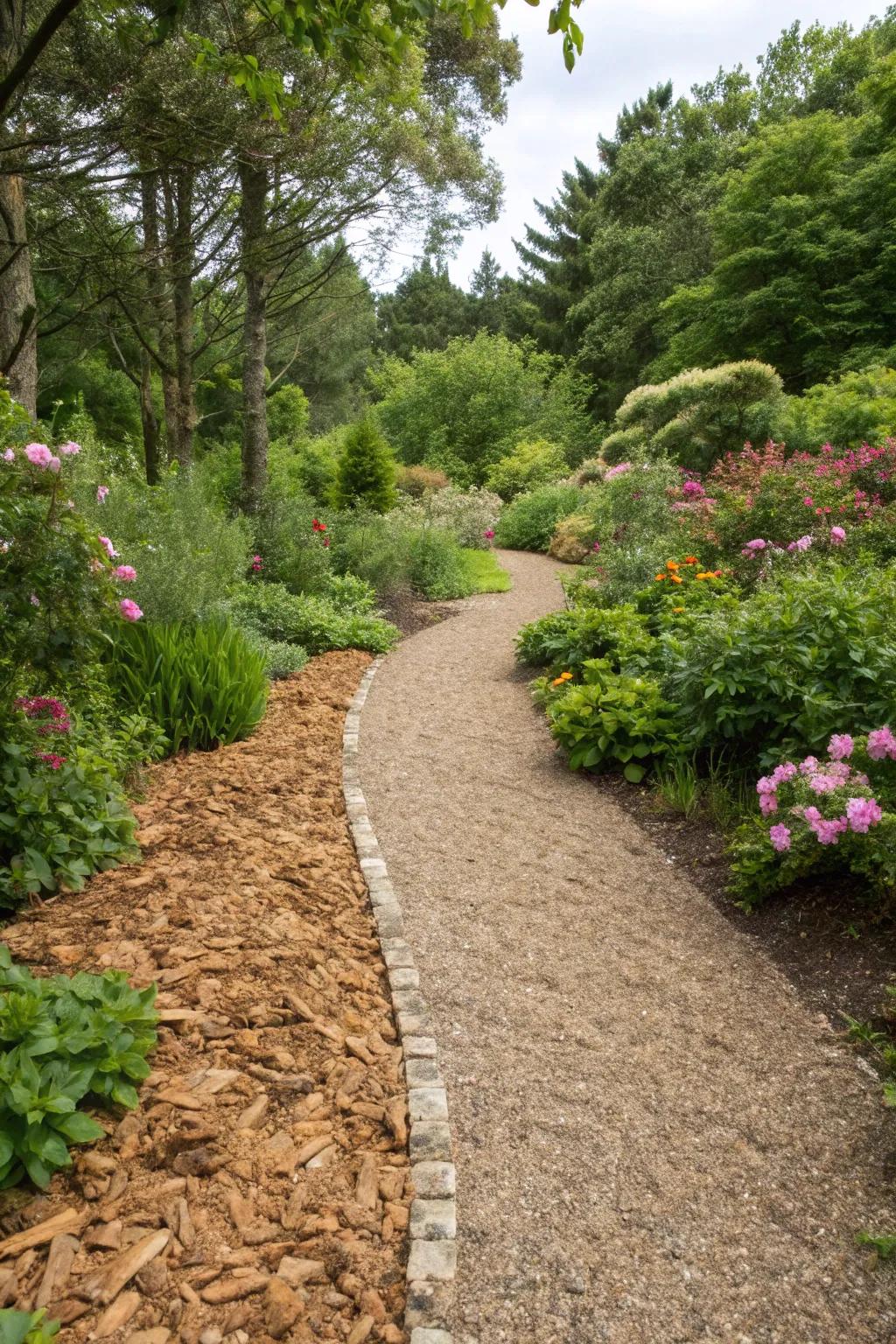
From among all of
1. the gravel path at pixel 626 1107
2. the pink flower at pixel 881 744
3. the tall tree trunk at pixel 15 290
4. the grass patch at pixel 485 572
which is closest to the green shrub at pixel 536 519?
the grass patch at pixel 485 572

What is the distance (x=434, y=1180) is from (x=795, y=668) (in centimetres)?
276

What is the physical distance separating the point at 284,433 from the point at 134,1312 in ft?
80.2

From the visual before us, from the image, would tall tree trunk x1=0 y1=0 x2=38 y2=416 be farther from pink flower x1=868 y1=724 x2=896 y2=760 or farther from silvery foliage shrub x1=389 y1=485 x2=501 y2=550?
silvery foliage shrub x1=389 y1=485 x2=501 y2=550

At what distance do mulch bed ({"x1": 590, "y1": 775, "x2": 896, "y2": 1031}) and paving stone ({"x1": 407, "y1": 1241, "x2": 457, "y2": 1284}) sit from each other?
1509 mm

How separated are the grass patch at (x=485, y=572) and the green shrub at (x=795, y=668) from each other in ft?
21.9

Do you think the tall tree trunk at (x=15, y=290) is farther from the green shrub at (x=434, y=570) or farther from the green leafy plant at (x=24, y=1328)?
the green shrub at (x=434, y=570)

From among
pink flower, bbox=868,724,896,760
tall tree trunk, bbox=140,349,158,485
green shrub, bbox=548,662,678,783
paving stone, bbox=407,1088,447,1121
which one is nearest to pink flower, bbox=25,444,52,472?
paving stone, bbox=407,1088,447,1121

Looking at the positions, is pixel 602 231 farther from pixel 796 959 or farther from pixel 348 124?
pixel 796 959

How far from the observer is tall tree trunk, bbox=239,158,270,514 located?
8930 millimetres

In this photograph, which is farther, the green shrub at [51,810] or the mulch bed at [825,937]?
the green shrub at [51,810]

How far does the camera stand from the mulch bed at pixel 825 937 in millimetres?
2670

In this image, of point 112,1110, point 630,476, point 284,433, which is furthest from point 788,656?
point 284,433

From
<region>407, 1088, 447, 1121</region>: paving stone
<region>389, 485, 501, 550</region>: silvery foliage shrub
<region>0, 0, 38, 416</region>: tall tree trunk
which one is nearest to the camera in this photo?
<region>407, 1088, 447, 1121</region>: paving stone

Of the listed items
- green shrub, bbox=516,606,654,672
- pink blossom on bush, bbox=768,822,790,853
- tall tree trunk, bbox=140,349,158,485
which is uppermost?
tall tree trunk, bbox=140,349,158,485
